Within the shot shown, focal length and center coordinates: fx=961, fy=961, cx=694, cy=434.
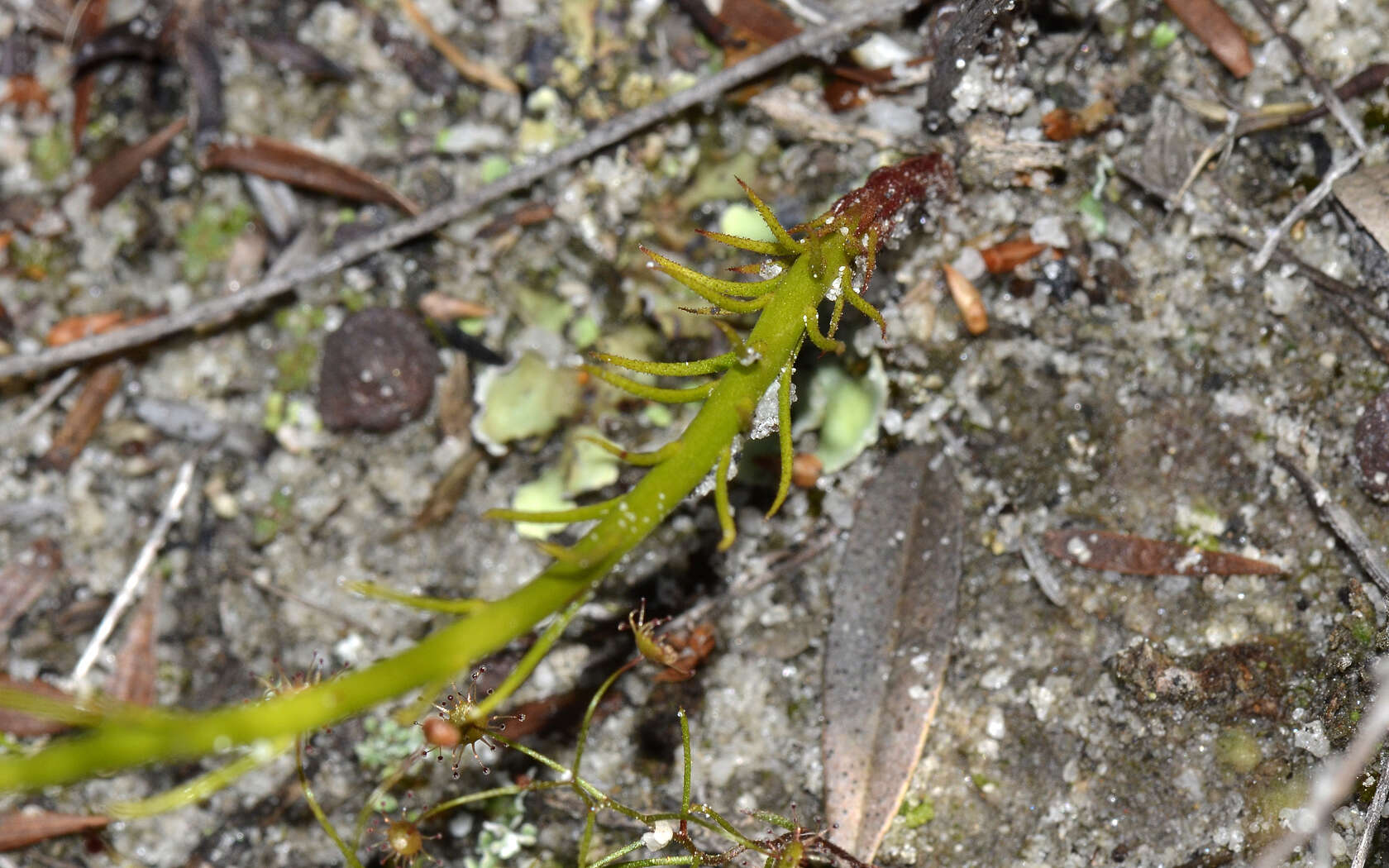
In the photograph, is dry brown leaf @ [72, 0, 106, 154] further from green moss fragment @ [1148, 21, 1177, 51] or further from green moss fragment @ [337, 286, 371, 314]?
green moss fragment @ [1148, 21, 1177, 51]

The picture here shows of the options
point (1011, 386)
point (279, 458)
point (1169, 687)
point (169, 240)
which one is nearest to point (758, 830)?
point (1169, 687)

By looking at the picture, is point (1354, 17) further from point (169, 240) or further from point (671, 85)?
point (169, 240)

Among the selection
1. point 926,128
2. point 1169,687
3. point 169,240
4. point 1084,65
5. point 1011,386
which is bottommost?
point 1169,687

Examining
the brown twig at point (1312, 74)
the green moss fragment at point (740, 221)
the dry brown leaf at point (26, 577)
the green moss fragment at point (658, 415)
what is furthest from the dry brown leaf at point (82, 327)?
the brown twig at point (1312, 74)

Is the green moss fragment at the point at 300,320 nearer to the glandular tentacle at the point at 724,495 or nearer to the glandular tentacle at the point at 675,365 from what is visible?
the glandular tentacle at the point at 675,365

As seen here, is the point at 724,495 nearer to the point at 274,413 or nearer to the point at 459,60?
the point at 274,413

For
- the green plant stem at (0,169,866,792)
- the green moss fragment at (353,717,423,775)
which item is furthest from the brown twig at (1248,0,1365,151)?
the green moss fragment at (353,717,423,775)
